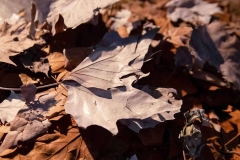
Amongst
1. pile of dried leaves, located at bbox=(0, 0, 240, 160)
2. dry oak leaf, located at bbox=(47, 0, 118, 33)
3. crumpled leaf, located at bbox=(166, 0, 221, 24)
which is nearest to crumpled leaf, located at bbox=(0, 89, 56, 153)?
pile of dried leaves, located at bbox=(0, 0, 240, 160)

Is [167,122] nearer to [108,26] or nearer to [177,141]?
[177,141]

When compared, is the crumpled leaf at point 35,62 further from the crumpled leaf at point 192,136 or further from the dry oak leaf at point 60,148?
the crumpled leaf at point 192,136

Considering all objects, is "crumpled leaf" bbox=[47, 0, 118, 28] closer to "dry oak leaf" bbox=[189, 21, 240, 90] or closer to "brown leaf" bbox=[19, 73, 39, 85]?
"brown leaf" bbox=[19, 73, 39, 85]

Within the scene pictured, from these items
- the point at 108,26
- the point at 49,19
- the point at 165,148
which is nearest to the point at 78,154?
the point at 165,148

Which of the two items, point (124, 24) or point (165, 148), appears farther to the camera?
point (124, 24)

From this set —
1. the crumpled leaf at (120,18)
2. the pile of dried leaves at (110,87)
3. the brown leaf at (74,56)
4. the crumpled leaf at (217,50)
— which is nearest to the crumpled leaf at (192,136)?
the pile of dried leaves at (110,87)

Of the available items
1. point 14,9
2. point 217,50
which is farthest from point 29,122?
point 217,50
